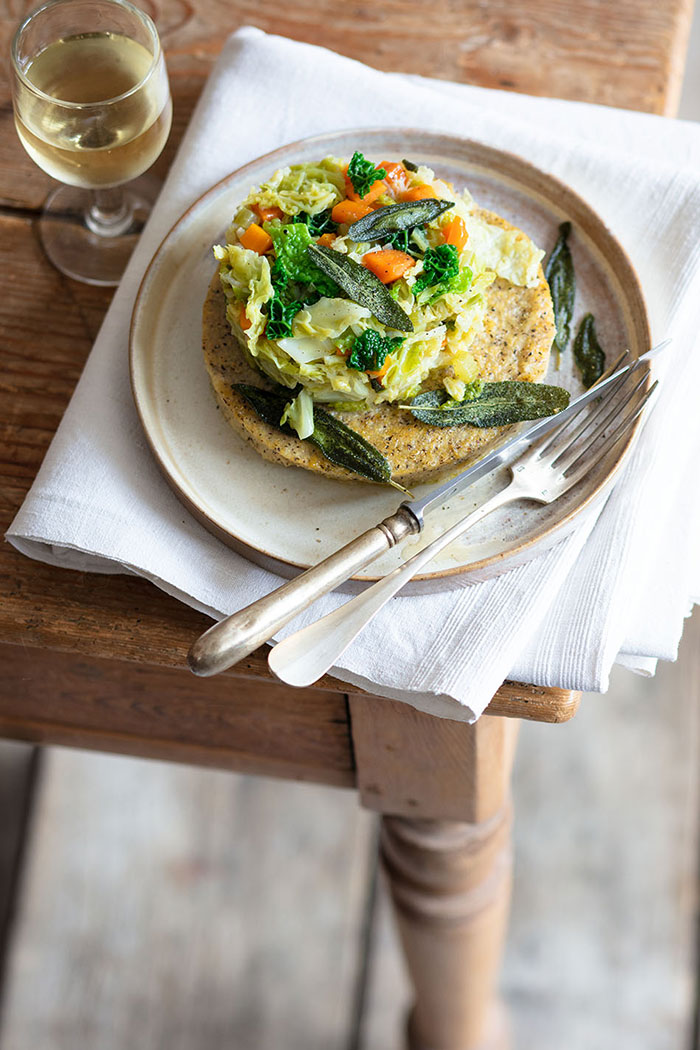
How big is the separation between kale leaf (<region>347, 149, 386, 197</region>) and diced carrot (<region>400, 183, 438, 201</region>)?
2 centimetres

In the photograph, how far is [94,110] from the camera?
37.3 inches

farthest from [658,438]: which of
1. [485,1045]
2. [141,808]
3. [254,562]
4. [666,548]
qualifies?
[141,808]

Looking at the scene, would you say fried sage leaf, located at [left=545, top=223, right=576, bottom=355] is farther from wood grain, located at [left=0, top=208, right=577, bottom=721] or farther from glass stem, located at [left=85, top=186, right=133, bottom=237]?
glass stem, located at [left=85, top=186, right=133, bottom=237]

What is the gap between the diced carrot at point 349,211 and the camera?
2.96ft

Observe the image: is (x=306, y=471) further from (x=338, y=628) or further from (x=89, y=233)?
(x=89, y=233)

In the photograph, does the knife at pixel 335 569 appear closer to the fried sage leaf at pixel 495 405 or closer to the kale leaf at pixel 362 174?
the fried sage leaf at pixel 495 405

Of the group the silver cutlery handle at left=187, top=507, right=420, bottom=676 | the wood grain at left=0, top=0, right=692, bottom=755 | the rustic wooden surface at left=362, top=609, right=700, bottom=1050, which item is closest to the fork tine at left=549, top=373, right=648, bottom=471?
the silver cutlery handle at left=187, top=507, right=420, bottom=676

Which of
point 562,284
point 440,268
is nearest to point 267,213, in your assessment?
point 440,268

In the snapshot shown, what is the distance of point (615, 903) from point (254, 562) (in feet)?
4.38

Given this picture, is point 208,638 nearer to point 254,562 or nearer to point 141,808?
point 254,562

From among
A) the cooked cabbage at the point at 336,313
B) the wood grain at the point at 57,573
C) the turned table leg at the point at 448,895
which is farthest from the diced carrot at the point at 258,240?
the turned table leg at the point at 448,895

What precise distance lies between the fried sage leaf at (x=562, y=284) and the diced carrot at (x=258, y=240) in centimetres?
24

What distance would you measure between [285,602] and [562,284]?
14.9 inches

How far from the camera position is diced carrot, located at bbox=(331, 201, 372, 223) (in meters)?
0.90
